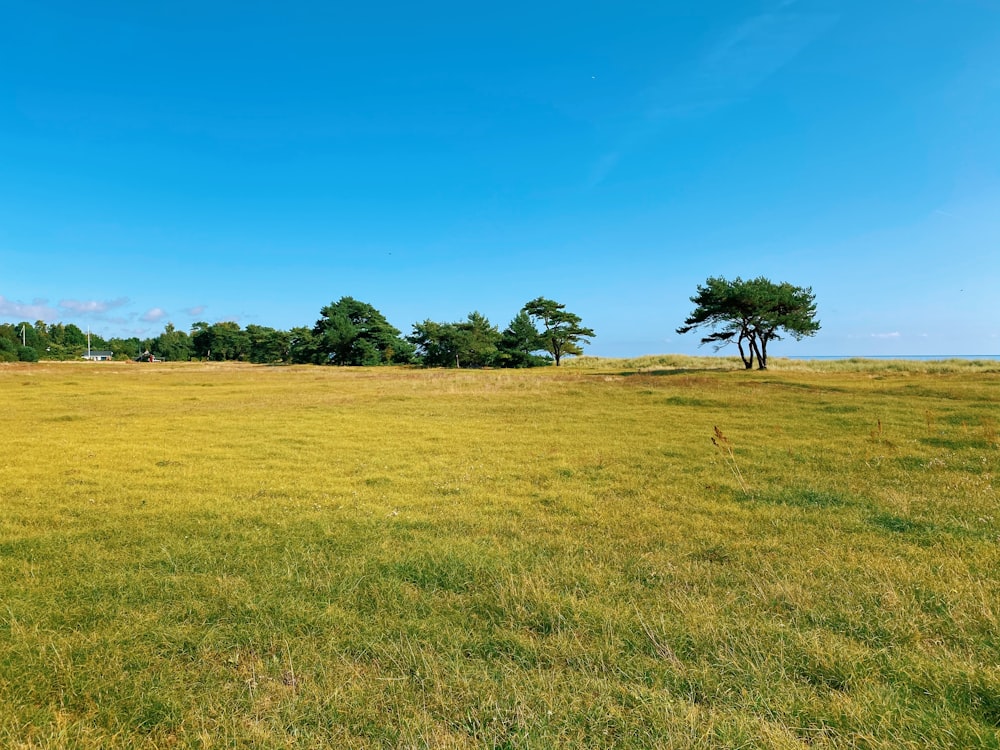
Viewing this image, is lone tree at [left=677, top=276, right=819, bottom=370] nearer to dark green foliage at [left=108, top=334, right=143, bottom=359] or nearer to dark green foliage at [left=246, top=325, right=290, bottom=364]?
dark green foliage at [left=246, top=325, right=290, bottom=364]

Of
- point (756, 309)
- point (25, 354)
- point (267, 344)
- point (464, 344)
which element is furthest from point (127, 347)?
point (756, 309)

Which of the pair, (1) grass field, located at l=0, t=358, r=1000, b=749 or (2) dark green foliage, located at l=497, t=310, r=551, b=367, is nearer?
(1) grass field, located at l=0, t=358, r=1000, b=749

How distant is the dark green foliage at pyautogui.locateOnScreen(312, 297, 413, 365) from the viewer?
80.5 meters

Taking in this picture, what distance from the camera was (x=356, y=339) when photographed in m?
81.4

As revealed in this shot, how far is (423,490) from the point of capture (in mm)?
7906

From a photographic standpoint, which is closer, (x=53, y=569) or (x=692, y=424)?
(x=53, y=569)

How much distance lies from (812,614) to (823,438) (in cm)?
1053

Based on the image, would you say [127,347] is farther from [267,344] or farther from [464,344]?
[464,344]

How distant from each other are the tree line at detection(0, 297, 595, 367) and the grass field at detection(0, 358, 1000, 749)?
5960 centimetres

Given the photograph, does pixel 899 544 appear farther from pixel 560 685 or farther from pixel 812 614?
pixel 560 685

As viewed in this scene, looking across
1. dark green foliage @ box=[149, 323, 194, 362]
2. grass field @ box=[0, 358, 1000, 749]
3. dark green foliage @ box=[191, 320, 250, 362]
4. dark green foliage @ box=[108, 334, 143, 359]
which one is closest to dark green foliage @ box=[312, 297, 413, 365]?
dark green foliage @ box=[191, 320, 250, 362]

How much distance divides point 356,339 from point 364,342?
2840 millimetres

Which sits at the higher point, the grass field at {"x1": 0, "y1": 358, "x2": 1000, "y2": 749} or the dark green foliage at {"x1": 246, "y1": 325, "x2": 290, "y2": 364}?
the dark green foliage at {"x1": 246, "y1": 325, "x2": 290, "y2": 364}

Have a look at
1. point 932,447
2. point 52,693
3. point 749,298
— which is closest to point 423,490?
point 52,693
